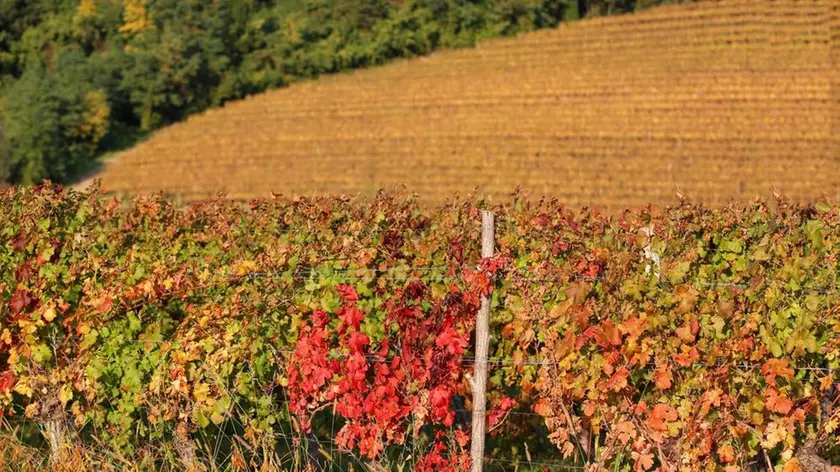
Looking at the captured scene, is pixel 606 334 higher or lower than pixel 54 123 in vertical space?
higher

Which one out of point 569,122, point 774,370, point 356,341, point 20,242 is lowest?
point 569,122

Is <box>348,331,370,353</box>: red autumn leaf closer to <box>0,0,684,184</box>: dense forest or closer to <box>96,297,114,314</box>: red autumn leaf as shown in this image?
<box>96,297,114,314</box>: red autumn leaf

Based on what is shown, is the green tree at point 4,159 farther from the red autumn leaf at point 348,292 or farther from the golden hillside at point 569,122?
the red autumn leaf at point 348,292

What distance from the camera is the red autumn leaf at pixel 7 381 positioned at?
210 inches

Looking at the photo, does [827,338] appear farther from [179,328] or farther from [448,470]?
[179,328]

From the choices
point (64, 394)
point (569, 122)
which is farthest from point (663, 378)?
point (569, 122)

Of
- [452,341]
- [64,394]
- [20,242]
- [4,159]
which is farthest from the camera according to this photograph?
[4,159]

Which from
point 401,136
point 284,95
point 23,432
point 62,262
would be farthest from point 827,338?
point 284,95

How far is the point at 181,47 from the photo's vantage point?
42.9 m

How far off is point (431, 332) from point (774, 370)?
1.48 metres

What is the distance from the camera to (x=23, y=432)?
648 centimetres

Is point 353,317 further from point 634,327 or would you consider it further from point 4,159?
point 4,159

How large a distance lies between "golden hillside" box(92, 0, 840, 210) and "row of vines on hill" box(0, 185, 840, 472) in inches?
933

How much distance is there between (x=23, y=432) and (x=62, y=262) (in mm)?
1264
